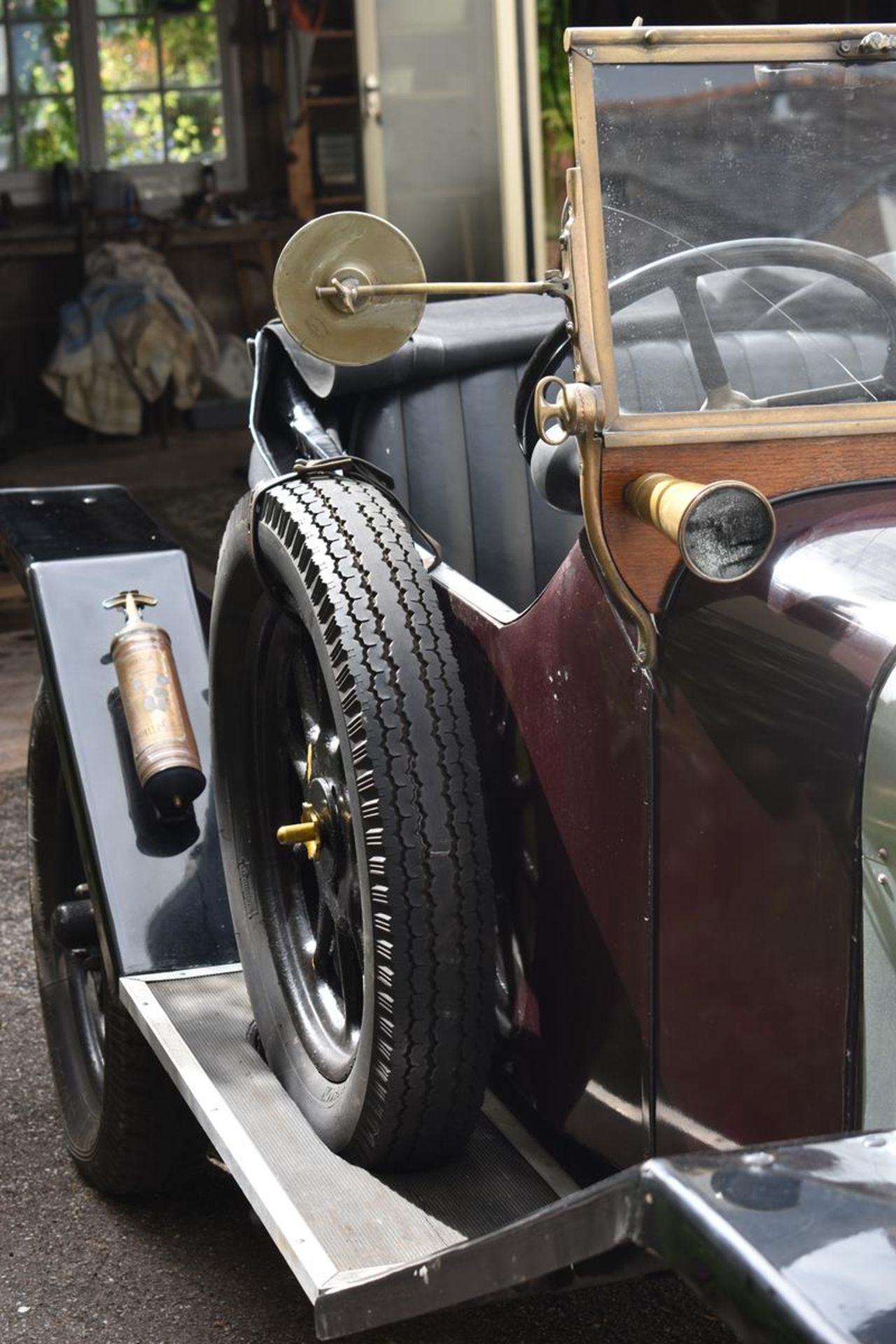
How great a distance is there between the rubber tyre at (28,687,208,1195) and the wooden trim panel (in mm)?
1134

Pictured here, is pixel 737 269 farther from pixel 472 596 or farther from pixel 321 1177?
pixel 321 1177

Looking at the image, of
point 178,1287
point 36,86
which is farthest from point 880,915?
point 36,86

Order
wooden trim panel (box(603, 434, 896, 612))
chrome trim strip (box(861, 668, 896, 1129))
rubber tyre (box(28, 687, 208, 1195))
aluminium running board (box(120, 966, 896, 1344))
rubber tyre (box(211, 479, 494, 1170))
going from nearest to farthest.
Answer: aluminium running board (box(120, 966, 896, 1344))
chrome trim strip (box(861, 668, 896, 1129))
wooden trim panel (box(603, 434, 896, 612))
rubber tyre (box(211, 479, 494, 1170))
rubber tyre (box(28, 687, 208, 1195))

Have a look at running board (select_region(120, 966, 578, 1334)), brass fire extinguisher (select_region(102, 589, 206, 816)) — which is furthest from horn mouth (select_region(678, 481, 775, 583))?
brass fire extinguisher (select_region(102, 589, 206, 816))

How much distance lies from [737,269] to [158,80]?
882 cm

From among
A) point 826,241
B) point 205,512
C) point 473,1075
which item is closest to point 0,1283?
point 473,1075

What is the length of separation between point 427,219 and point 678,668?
5.16 metres

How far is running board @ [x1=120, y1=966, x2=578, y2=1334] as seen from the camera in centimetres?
160

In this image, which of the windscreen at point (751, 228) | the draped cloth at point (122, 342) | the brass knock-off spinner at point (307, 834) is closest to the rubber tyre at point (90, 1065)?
the brass knock-off spinner at point (307, 834)

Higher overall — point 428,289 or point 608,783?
point 428,289

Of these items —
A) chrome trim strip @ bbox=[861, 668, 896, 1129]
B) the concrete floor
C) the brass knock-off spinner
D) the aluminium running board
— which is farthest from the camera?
the concrete floor

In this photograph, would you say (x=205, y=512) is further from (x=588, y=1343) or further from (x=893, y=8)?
(x=588, y=1343)

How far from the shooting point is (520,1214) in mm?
1670

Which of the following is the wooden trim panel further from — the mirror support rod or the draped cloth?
the draped cloth
